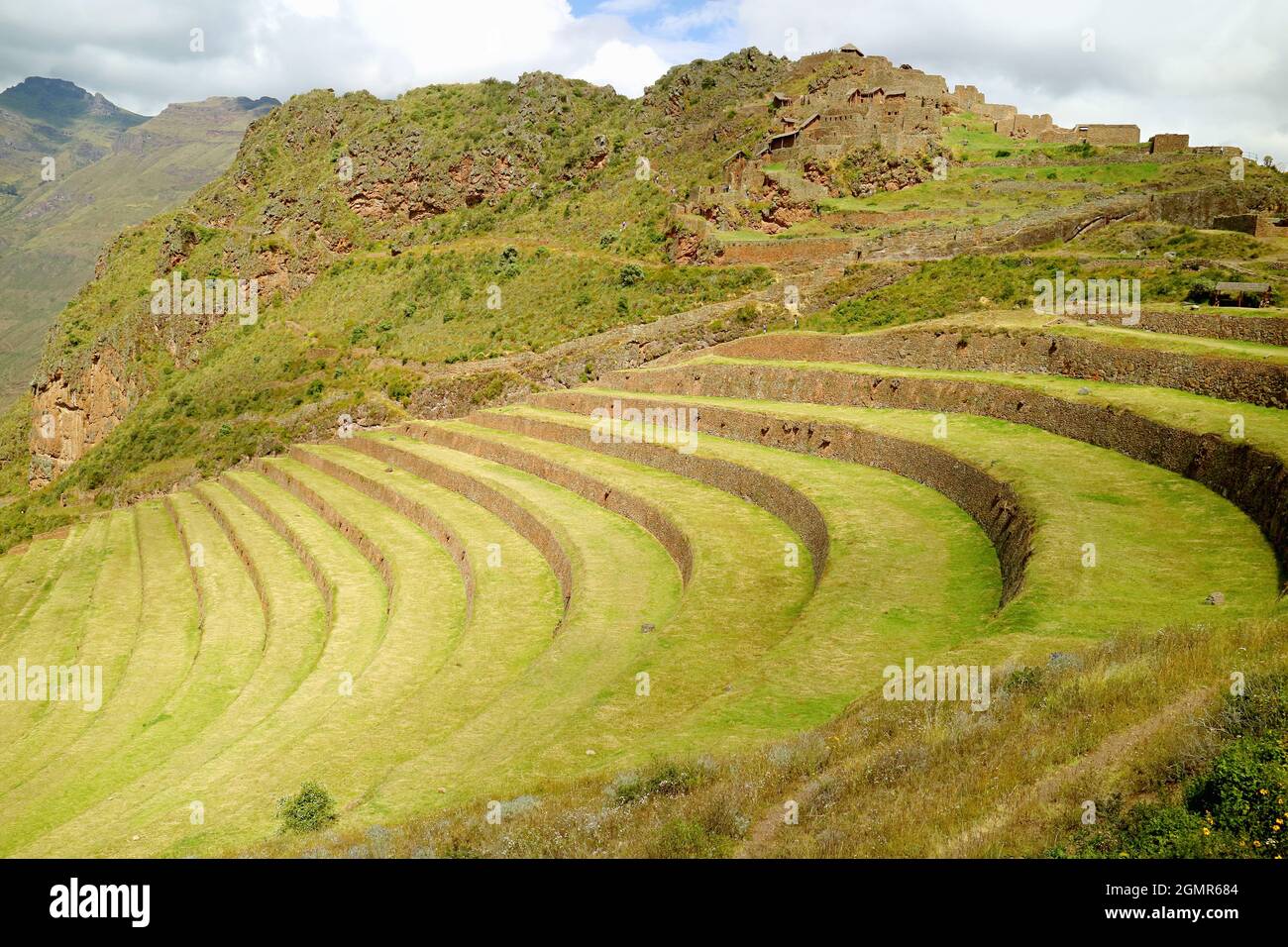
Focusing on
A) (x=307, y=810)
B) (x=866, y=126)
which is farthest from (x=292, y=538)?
(x=866, y=126)

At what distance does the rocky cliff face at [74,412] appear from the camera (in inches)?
2363

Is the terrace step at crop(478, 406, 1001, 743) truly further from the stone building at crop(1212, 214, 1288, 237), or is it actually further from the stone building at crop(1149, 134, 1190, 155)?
the stone building at crop(1149, 134, 1190, 155)

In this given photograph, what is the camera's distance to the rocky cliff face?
6003 centimetres

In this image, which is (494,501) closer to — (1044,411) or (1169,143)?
(1044,411)

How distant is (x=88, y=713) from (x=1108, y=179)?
4387 cm

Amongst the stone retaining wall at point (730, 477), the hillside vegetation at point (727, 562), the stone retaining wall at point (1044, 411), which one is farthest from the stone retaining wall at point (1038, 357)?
the stone retaining wall at point (730, 477)

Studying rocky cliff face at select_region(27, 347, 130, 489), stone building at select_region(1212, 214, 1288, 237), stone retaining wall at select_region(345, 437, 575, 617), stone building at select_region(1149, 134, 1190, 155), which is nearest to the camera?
stone retaining wall at select_region(345, 437, 575, 617)

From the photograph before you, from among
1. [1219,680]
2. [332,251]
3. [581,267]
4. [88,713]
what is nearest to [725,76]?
[581,267]

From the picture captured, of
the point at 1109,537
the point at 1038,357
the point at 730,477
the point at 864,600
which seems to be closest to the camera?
the point at 1109,537

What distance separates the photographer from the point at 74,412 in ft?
200

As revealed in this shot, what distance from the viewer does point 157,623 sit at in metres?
23.8

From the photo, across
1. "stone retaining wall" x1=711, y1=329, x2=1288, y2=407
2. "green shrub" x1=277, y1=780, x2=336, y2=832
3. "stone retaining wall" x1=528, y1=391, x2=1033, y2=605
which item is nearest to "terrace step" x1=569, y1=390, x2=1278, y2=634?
"stone retaining wall" x1=528, y1=391, x2=1033, y2=605
